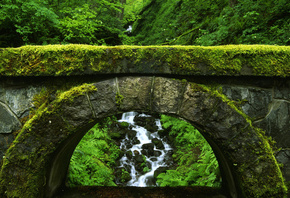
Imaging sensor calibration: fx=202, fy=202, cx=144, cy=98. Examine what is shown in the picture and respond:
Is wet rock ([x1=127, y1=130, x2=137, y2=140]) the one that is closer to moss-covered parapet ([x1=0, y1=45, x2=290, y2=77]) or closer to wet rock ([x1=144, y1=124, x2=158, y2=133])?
wet rock ([x1=144, y1=124, x2=158, y2=133])

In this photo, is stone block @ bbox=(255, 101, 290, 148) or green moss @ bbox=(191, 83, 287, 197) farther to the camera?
stone block @ bbox=(255, 101, 290, 148)

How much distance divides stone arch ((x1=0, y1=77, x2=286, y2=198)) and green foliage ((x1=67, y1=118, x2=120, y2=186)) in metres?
2.24

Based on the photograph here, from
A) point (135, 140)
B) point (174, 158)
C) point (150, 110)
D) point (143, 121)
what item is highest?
point (143, 121)

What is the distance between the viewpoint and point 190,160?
679 centimetres

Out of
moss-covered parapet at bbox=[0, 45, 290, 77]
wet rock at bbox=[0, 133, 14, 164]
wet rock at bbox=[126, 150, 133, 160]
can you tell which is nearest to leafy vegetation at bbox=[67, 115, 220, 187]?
wet rock at bbox=[126, 150, 133, 160]

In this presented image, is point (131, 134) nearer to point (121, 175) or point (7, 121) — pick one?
point (121, 175)

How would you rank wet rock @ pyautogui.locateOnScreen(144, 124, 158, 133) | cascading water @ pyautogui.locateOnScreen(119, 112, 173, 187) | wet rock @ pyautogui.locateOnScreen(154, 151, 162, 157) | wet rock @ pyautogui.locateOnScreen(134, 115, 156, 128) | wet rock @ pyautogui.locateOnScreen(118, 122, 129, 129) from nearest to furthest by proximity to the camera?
cascading water @ pyautogui.locateOnScreen(119, 112, 173, 187)
wet rock @ pyautogui.locateOnScreen(154, 151, 162, 157)
wet rock @ pyautogui.locateOnScreen(144, 124, 158, 133)
wet rock @ pyautogui.locateOnScreen(118, 122, 129, 129)
wet rock @ pyautogui.locateOnScreen(134, 115, 156, 128)

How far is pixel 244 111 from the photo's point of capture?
8.27 ft

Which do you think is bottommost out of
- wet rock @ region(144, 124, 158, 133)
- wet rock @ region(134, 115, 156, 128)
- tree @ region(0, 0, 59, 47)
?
wet rock @ region(144, 124, 158, 133)

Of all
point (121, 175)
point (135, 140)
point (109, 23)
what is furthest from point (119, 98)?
point (109, 23)

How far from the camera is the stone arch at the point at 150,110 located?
240 cm

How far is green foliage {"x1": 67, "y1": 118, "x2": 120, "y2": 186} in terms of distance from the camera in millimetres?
4963

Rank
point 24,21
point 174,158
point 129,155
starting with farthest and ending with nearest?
1. point 129,155
2. point 174,158
3. point 24,21

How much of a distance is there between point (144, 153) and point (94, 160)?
2.80 meters
